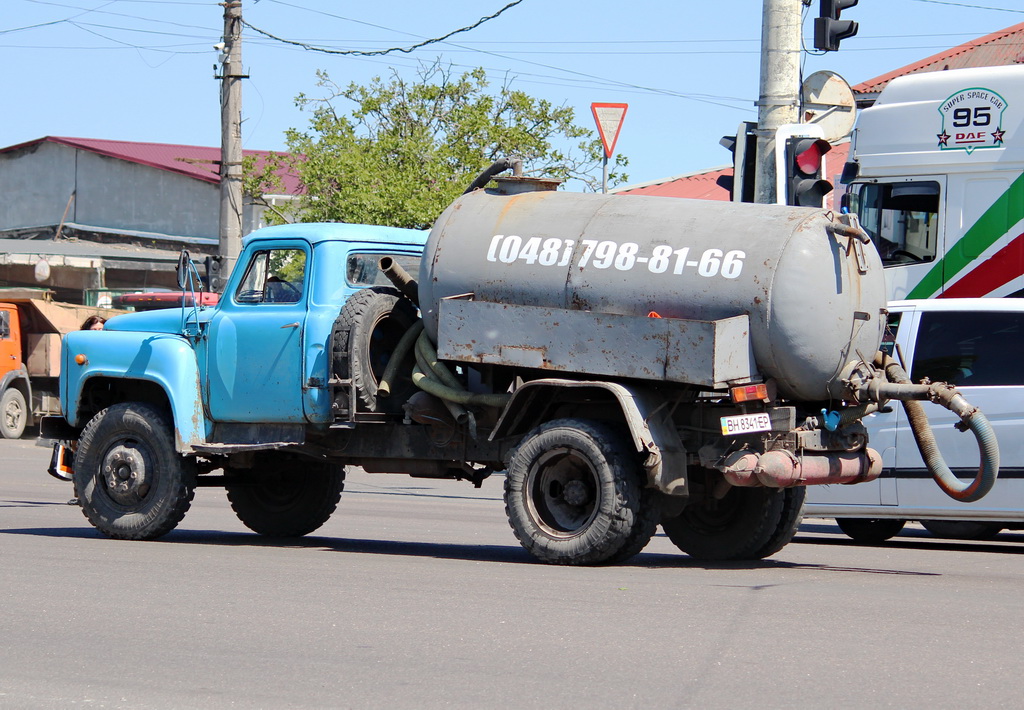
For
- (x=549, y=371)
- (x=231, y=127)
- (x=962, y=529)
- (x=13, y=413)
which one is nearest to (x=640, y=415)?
(x=549, y=371)

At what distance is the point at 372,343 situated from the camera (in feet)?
34.0

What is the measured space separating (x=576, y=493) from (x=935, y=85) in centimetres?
817

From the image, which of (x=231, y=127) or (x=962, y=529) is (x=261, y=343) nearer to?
(x=962, y=529)

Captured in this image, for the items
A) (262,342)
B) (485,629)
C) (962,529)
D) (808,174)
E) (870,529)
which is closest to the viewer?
(485,629)

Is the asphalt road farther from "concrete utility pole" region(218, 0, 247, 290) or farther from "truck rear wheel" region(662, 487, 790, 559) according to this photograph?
"concrete utility pole" region(218, 0, 247, 290)

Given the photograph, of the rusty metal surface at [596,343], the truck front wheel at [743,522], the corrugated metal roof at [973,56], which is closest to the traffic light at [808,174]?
the truck front wheel at [743,522]

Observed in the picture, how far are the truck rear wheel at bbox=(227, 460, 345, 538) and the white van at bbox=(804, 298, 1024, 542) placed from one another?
3.80 metres

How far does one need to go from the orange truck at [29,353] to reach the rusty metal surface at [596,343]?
18236mm

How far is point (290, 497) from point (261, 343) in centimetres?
173

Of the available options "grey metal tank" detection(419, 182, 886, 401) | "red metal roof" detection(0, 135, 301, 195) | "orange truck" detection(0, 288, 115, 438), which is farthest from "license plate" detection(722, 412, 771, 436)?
"red metal roof" detection(0, 135, 301, 195)

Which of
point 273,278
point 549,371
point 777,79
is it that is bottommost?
point 549,371

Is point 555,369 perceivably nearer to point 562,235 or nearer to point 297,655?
point 562,235

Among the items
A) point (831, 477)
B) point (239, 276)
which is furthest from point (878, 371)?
point (239, 276)

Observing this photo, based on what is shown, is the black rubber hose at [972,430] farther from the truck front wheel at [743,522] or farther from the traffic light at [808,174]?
the traffic light at [808,174]
